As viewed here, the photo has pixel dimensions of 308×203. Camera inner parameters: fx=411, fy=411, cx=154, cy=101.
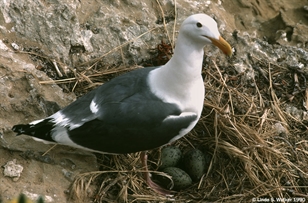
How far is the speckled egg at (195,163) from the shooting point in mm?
3125

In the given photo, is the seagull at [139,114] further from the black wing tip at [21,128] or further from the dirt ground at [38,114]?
the dirt ground at [38,114]

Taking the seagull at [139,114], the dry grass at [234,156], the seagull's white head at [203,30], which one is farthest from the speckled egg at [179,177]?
the seagull's white head at [203,30]

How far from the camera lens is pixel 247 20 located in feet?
13.3

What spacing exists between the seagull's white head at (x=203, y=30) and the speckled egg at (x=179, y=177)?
1.03 meters

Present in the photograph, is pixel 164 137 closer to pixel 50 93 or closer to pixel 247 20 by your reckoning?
pixel 50 93

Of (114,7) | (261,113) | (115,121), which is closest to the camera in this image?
(115,121)

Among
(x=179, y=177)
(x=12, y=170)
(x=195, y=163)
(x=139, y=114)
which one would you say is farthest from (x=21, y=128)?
(x=195, y=163)

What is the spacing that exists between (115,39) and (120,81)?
2.75 ft

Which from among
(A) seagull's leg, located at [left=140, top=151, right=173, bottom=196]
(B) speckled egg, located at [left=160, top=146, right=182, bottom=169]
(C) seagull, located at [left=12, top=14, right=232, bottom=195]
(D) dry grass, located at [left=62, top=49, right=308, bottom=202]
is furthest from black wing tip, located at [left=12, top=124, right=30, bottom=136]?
(B) speckled egg, located at [left=160, top=146, right=182, bottom=169]

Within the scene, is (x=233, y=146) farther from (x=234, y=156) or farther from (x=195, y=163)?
(x=195, y=163)

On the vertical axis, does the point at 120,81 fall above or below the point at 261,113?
above

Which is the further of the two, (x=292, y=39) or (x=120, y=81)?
(x=292, y=39)

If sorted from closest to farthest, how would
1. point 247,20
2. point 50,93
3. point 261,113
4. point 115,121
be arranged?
point 115,121 < point 50,93 < point 261,113 < point 247,20

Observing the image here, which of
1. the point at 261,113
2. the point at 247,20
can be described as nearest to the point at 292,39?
the point at 247,20
